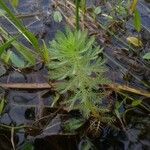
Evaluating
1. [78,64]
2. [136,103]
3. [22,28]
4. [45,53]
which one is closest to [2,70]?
[45,53]

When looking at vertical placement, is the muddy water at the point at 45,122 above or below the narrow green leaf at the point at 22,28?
below

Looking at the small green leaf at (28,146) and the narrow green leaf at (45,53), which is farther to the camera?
the narrow green leaf at (45,53)

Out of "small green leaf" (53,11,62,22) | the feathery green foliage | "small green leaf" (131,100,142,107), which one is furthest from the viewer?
"small green leaf" (53,11,62,22)

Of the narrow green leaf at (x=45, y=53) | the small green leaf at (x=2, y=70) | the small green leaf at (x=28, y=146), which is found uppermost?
the narrow green leaf at (x=45, y=53)

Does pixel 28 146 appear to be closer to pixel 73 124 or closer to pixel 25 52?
pixel 73 124

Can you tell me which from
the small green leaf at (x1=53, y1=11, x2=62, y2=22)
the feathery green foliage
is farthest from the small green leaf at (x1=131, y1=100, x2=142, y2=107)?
the small green leaf at (x1=53, y1=11, x2=62, y2=22)

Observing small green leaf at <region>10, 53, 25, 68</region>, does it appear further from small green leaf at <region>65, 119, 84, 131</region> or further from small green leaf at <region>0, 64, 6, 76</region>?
small green leaf at <region>65, 119, 84, 131</region>

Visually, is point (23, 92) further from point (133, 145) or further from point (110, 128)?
point (133, 145)

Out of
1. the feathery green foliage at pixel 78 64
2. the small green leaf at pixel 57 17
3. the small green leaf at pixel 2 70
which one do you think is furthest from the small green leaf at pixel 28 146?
the small green leaf at pixel 57 17

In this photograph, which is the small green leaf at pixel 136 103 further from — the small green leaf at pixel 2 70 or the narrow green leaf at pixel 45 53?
the small green leaf at pixel 2 70

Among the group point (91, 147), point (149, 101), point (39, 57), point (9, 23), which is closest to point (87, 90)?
point (91, 147)

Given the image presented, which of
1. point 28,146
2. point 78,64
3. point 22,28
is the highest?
point 22,28

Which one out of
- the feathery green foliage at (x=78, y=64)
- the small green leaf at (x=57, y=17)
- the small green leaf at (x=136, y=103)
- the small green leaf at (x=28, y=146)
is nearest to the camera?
the feathery green foliage at (x=78, y=64)
